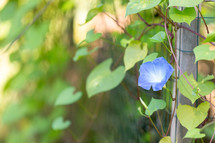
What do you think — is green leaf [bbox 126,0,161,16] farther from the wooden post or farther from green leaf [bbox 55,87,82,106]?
green leaf [bbox 55,87,82,106]

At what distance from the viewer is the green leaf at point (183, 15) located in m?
0.53

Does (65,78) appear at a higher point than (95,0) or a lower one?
lower

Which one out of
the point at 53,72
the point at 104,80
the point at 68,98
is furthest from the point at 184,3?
the point at 53,72

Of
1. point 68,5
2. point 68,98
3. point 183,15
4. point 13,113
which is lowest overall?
point 13,113

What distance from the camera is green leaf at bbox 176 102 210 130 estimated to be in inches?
21.9

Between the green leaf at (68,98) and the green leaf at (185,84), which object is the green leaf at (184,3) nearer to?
the green leaf at (185,84)

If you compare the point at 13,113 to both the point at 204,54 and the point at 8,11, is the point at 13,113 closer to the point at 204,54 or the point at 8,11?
the point at 8,11

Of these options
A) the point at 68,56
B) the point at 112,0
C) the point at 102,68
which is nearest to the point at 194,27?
the point at 102,68

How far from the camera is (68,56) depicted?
1.54 m

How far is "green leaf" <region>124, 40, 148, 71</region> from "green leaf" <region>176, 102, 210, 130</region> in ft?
0.47

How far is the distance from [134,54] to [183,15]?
162 millimetres

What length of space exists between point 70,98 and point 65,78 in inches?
27.5

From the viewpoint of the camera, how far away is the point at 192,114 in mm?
569

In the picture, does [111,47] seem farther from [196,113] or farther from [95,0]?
[196,113]
